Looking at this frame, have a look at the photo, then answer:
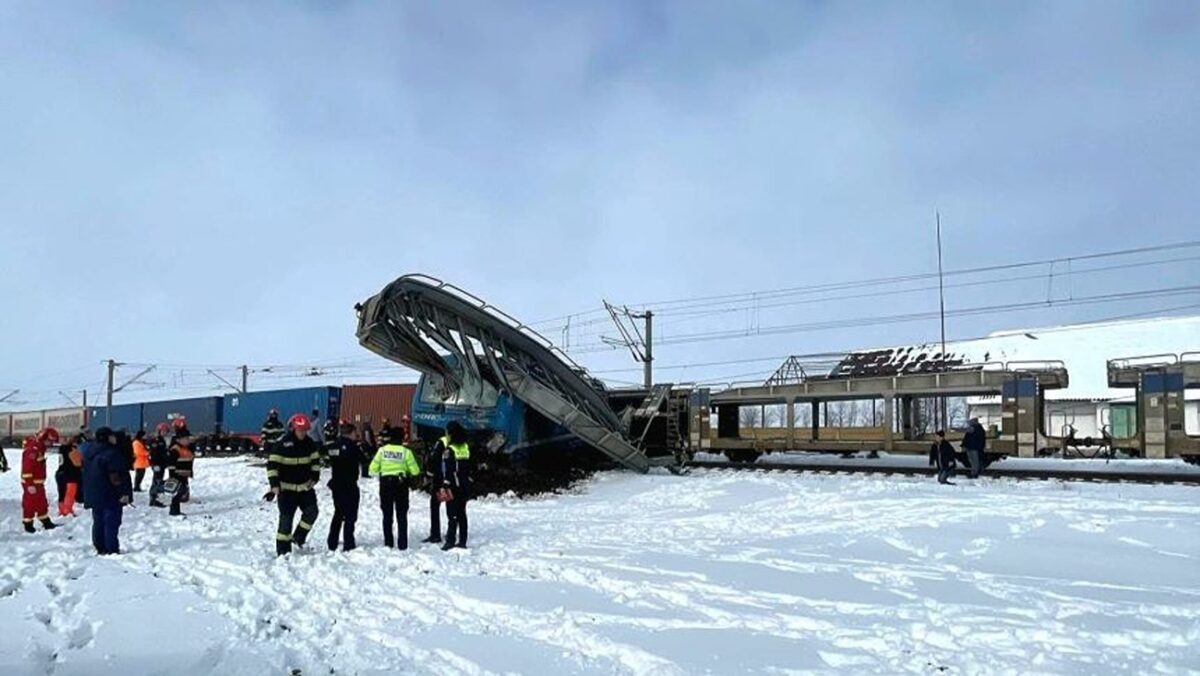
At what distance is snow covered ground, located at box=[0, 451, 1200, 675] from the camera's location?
216 inches

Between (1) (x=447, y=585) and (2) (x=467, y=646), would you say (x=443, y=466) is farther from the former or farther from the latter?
(2) (x=467, y=646)

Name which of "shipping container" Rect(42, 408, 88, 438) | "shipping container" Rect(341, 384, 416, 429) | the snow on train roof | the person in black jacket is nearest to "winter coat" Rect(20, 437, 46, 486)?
the person in black jacket

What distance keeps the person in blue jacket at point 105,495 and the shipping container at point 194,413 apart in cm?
3261

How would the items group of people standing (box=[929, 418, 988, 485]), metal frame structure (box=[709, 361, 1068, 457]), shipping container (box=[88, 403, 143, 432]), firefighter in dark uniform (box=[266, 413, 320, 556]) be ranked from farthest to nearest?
shipping container (box=[88, 403, 143, 432]), metal frame structure (box=[709, 361, 1068, 457]), group of people standing (box=[929, 418, 988, 485]), firefighter in dark uniform (box=[266, 413, 320, 556])

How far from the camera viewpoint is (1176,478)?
58.9 feet

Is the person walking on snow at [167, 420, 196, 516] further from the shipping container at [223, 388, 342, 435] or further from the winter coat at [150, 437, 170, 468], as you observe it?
the shipping container at [223, 388, 342, 435]

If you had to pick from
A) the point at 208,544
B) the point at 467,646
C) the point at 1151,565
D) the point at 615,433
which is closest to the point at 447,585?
the point at 467,646

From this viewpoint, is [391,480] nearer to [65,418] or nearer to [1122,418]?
[1122,418]

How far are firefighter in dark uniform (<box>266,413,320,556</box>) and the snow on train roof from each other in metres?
33.9

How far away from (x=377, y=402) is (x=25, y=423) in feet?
140

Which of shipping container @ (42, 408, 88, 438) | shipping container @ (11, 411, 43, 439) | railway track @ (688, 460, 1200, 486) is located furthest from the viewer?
shipping container @ (11, 411, 43, 439)

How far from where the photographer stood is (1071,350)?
4503cm

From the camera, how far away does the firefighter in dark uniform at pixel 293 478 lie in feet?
31.2

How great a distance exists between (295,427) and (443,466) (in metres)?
1.87
